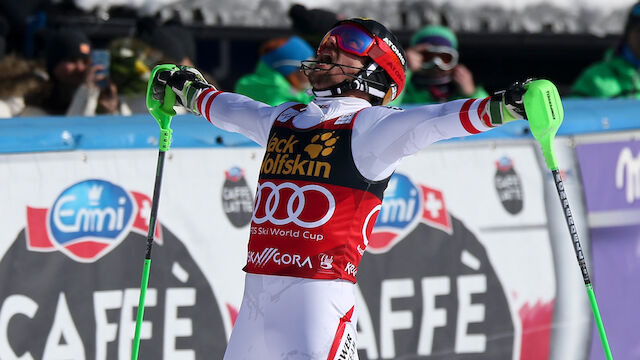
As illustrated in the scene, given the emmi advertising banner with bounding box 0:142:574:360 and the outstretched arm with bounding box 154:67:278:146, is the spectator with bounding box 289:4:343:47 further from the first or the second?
the outstretched arm with bounding box 154:67:278:146

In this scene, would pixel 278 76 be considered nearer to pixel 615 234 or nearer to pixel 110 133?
pixel 110 133

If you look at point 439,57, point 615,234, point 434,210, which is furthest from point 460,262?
point 439,57

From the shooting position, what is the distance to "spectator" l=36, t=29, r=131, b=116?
6.22 metres

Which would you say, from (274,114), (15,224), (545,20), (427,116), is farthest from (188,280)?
(545,20)

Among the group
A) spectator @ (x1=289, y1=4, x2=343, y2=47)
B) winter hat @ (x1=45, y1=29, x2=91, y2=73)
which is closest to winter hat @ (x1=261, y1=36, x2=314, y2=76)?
spectator @ (x1=289, y1=4, x2=343, y2=47)

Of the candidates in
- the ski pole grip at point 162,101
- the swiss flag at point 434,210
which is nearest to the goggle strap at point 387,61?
→ the ski pole grip at point 162,101

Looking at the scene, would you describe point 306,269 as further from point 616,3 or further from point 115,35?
point 616,3

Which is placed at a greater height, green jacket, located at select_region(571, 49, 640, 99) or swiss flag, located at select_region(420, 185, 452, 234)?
green jacket, located at select_region(571, 49, 640, 99)

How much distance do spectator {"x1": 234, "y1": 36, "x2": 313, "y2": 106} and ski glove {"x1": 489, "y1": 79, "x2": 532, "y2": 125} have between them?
2911 mm

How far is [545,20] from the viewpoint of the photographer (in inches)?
356

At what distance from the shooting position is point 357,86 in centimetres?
426

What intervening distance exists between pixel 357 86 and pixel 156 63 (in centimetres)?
267

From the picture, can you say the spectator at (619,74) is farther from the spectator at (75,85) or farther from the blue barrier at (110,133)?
the spectator at (75,85)

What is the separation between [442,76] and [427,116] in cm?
352
